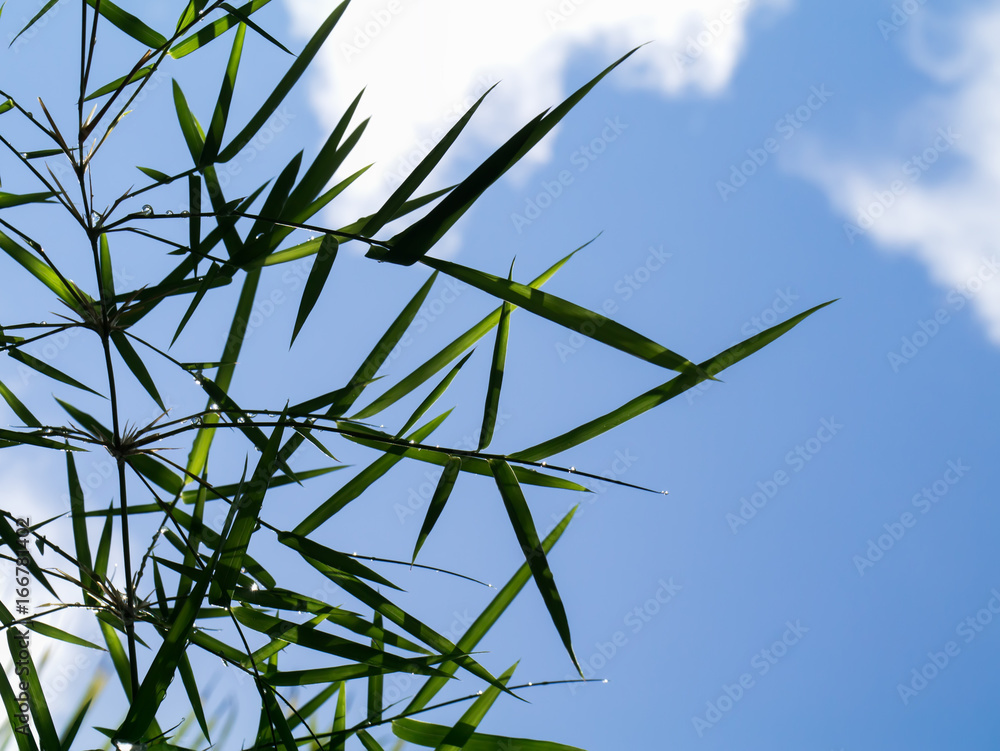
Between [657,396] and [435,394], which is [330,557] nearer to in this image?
[435,394]

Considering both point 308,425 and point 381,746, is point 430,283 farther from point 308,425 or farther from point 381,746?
point 381,746

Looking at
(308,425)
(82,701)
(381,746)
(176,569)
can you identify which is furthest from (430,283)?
(82,701)

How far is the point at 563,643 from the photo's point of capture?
36.7 inches

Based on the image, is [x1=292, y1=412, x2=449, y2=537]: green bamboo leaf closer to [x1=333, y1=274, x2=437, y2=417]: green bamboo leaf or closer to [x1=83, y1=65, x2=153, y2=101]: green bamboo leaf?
[x1=333, y1=274, x2=437, y2=417]: green bamboo leaf

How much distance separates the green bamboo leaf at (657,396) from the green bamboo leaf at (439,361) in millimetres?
183

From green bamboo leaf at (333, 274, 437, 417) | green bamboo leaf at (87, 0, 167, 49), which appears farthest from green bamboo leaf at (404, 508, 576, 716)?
green bamboo leaf at (87, 0, 167, 49)

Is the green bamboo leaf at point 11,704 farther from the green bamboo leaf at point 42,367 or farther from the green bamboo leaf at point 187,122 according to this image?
the green bamboo leaf at point 187,122

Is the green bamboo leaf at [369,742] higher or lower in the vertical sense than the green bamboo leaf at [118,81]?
lower

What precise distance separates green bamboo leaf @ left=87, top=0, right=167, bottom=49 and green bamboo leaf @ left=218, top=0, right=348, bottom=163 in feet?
0.91

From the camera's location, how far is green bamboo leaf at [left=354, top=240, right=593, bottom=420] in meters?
1.05

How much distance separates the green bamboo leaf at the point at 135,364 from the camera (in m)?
1.09

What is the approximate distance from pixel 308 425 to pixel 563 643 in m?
0.45

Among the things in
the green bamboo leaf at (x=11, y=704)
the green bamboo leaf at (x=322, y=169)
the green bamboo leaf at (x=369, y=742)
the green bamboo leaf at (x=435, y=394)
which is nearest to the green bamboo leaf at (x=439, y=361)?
the green bamboo leaf at (x=435, y=394)

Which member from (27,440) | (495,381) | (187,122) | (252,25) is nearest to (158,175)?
(187,122)
